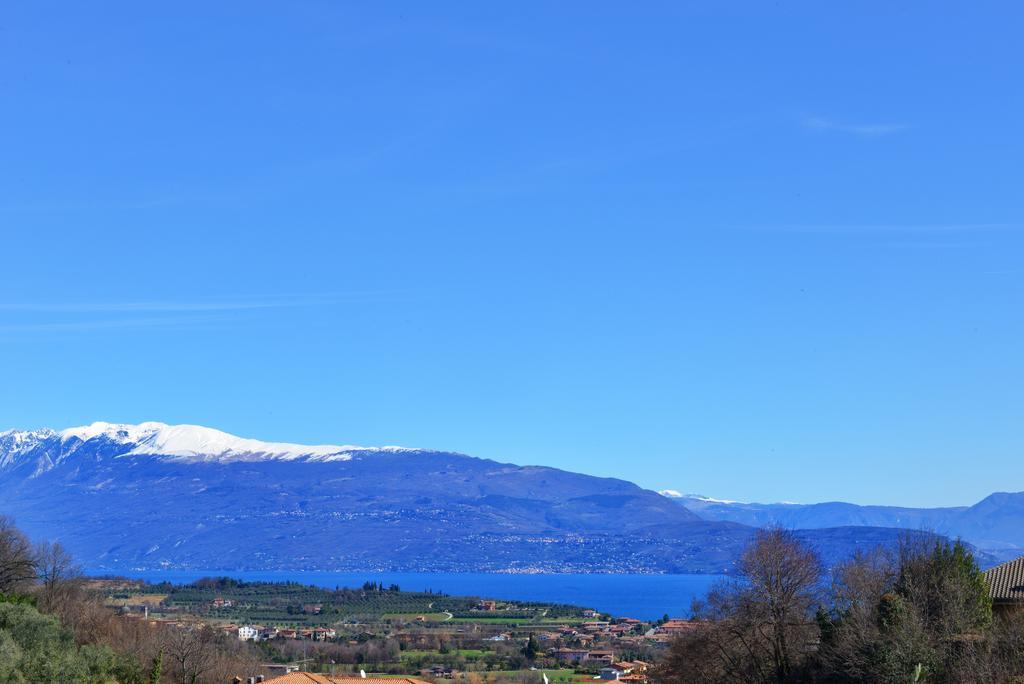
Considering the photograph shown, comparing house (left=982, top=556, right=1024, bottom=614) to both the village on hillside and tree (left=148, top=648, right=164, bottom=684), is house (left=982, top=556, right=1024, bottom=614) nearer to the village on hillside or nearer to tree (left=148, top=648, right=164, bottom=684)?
the village on hillside

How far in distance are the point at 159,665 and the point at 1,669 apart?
17976 mm

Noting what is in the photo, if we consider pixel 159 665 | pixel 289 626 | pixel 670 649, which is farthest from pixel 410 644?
pixel 670 649

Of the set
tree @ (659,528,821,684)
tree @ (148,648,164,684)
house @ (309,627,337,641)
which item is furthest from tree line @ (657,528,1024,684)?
house @ (309,627,337,641)

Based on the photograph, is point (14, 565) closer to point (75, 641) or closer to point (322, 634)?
point (75, 641)

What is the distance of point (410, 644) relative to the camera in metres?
124

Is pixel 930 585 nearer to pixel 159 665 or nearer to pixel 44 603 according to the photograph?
pixel 159 665

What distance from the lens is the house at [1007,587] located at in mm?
45344

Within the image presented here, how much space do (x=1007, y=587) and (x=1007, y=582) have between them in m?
0.54

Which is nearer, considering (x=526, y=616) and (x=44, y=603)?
(x=44, y=603)

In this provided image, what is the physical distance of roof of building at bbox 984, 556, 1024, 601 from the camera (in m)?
45.8

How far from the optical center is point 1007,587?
153 feet

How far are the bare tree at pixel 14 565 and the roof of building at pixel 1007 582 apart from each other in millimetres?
47261

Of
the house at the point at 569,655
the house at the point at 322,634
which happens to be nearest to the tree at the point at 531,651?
the house at the point at 569,655

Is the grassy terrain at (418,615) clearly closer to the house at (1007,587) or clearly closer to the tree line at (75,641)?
the tree line at (75,641)
